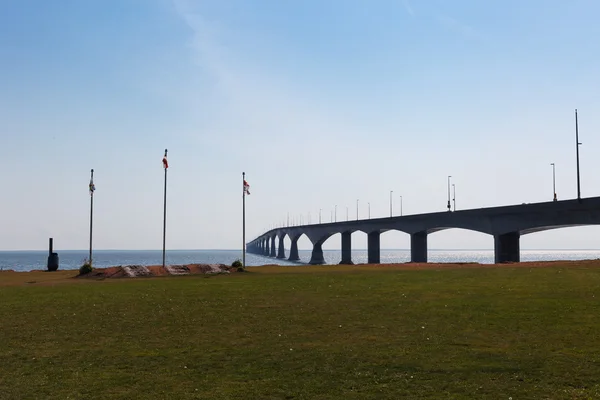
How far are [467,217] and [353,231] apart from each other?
2394 inches

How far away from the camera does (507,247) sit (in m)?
78.8

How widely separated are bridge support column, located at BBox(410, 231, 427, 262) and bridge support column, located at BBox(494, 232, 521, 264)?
27.6 metres

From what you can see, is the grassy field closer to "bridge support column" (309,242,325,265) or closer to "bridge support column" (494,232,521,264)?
"bridge support column" (494,232,521,264)

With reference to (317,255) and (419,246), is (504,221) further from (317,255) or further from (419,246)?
(317,255)

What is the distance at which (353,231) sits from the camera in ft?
480

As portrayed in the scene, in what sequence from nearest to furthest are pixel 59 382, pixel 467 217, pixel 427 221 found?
pixel 59 382
pixel 467 217
pixel 427 221

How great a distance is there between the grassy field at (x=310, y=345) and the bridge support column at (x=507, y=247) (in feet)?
175

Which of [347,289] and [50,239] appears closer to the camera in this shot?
[347,289]

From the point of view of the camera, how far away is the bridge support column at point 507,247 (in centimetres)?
7806

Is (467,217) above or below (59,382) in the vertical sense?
above

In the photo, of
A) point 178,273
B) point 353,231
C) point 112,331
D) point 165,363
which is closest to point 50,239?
point 178,273

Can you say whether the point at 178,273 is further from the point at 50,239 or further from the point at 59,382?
the point at 59,382

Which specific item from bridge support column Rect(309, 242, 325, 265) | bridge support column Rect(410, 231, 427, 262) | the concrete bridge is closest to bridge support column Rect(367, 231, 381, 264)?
the concrete bridge

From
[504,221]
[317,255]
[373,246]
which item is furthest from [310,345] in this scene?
[317,255]
